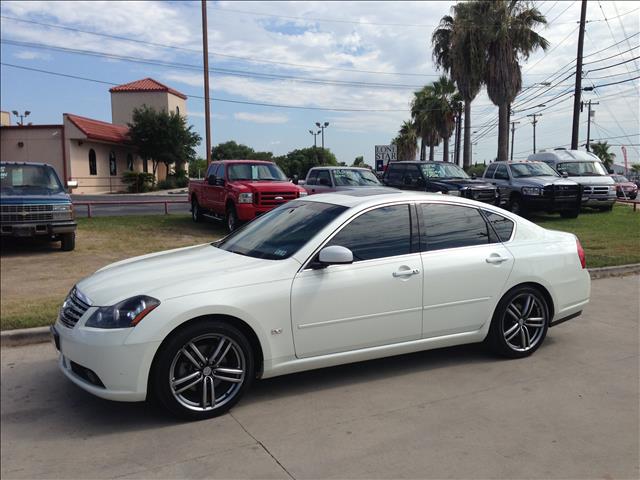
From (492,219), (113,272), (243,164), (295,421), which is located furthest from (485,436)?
(243,164)

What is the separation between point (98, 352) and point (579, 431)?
3337mm

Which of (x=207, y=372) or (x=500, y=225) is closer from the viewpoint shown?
(x=207, y=372)

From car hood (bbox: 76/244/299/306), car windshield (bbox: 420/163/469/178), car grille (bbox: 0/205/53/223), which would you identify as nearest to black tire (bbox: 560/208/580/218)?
car windshield (bbox: 420/163/469/178)

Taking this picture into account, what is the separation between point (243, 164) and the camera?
1455cm

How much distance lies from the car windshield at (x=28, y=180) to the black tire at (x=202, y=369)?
8292 millimetres

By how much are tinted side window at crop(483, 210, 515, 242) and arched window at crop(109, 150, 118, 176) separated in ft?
119

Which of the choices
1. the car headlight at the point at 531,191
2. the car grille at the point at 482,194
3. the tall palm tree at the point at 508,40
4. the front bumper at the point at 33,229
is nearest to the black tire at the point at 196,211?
the front bumper at the point at 33,229

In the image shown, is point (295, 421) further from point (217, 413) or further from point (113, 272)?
point (113, 272)

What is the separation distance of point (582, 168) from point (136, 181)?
2720 centimetres

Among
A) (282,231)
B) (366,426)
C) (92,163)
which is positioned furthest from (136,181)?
(366,426)

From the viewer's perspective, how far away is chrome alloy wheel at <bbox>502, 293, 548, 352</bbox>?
5324 millimetres

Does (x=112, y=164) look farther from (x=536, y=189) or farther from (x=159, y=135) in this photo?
(x=536, y=189)

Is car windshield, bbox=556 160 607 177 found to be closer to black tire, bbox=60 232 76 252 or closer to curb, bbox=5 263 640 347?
black tire, bbox=60 232 76 252

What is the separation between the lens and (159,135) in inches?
1524
